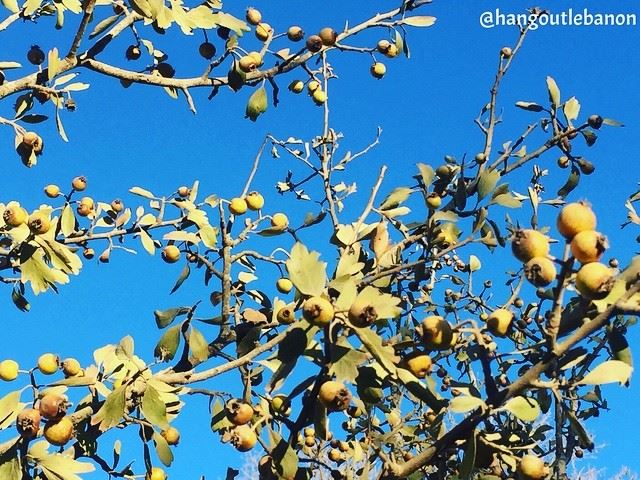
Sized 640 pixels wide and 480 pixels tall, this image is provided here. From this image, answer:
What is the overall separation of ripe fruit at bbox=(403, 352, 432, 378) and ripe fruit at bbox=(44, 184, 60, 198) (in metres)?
2.46

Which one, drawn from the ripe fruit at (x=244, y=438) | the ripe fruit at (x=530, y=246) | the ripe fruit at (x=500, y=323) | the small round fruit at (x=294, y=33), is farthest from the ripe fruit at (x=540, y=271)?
the small round fruit at (x=294, y=33)

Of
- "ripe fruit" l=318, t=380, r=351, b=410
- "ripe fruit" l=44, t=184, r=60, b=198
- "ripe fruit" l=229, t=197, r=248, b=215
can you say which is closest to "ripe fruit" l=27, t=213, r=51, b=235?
"ripe fruit" l=229, t=197, r=248, b=215

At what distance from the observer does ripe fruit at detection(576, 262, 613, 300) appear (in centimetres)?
132

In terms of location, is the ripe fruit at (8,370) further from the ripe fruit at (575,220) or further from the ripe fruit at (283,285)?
the ripe fruit at (575,220)

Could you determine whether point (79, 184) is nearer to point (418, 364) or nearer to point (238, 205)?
point (238, 205)

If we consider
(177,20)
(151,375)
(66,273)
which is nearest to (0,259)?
(66,273)

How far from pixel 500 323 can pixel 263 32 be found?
2.24 m

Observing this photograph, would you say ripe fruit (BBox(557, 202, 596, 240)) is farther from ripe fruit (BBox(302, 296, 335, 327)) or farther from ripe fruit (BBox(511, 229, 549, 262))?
ripe fruit (BBox(302, 296, 335, 327))

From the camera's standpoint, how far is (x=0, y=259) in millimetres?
3020

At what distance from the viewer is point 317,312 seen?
4.96ft

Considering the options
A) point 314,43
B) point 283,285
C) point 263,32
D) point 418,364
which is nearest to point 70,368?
point 283,285

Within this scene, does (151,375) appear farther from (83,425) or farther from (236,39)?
(236,39)

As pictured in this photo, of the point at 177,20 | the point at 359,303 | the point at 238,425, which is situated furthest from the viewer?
the point at 177,20

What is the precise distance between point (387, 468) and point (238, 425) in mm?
409
